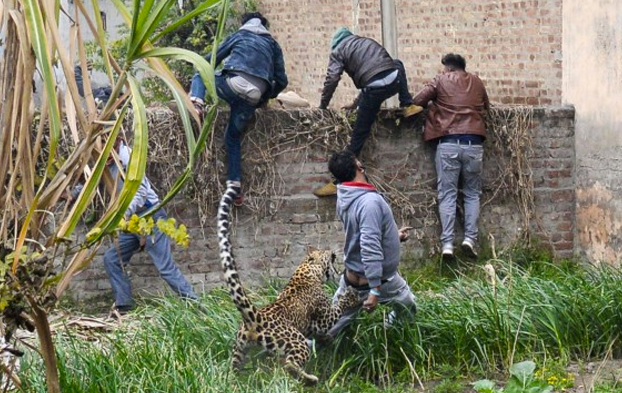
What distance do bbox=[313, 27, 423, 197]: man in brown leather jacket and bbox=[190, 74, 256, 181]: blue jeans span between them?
0.89m

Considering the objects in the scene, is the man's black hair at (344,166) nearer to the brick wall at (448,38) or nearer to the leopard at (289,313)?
the leopard at (289,313)

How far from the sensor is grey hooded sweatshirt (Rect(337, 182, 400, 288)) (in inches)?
344

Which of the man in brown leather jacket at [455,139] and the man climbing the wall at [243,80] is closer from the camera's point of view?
the man climbing the wall at [243,80]

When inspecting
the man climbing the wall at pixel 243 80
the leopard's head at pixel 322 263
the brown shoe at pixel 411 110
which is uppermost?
the man climbing the wall at pixel 243 80

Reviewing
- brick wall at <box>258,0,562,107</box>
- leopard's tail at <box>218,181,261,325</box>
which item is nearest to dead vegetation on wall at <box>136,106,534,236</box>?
brick wall at <box>258,0,562,107</box>

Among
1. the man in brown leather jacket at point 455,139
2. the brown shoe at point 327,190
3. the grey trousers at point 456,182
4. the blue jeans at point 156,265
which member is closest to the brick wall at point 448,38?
the man in brown leather jacket at point 455,139

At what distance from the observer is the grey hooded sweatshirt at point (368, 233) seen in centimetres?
873

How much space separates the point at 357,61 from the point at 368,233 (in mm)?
3960

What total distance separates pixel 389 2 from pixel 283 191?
308 centimetres

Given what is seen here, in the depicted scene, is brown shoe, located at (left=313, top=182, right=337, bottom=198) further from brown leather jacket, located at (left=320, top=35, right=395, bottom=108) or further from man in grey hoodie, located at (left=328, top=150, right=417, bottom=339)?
man in grey hoodie, located at (left=328, top=150, right=417, bottom=339)

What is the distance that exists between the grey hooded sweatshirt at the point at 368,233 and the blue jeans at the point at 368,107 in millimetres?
Result: 3297

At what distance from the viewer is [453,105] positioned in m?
12.5

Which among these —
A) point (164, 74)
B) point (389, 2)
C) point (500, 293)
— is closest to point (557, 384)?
point (500, 293)

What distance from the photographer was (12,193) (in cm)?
571
